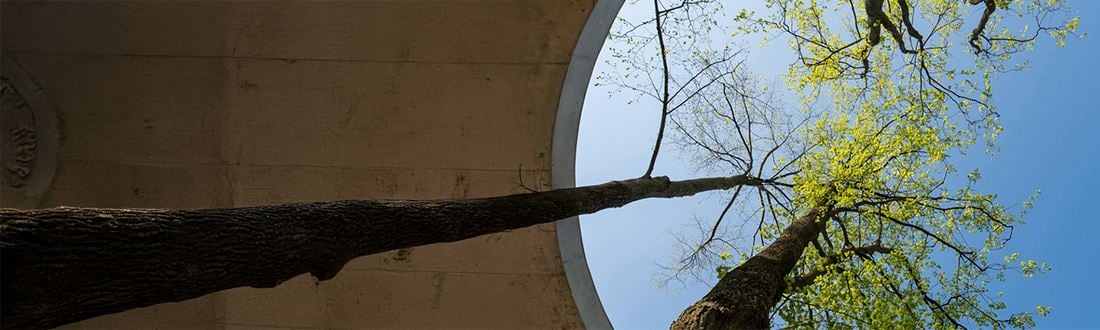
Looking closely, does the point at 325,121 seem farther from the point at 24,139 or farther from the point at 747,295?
the point at 747,295

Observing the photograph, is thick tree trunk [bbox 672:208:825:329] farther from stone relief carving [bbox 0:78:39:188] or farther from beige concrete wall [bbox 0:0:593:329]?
stone relief carving [bbox 0:78:39:188]

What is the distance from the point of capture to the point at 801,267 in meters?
6.93

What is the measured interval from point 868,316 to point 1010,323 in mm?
1864

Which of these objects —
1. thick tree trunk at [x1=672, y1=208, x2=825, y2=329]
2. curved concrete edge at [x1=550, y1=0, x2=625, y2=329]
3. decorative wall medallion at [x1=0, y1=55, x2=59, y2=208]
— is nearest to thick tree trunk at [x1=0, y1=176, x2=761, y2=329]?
thick tree trunk at [x1=672, y1=208, x2=825, y2=329]

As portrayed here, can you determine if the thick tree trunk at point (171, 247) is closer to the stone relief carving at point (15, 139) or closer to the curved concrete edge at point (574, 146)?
the curved concrete edge at point (574, 146)

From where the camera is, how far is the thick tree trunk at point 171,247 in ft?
6.36

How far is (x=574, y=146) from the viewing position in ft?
21.0

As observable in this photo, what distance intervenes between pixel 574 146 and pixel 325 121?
2.40 metres

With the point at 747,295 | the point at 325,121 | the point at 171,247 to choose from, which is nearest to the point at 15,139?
the point at 325,121

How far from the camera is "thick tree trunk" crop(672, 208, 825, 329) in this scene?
3.84 metres

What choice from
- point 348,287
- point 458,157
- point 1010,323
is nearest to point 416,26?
point 458,157

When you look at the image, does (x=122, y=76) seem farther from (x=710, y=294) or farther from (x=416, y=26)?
(x=710, y=294)

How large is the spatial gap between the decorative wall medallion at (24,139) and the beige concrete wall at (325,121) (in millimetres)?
109

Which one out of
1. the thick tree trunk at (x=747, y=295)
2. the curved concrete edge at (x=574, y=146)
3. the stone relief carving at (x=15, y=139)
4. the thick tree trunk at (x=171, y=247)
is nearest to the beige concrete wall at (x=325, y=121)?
the curved concrete edge at (x=574, y=146)
